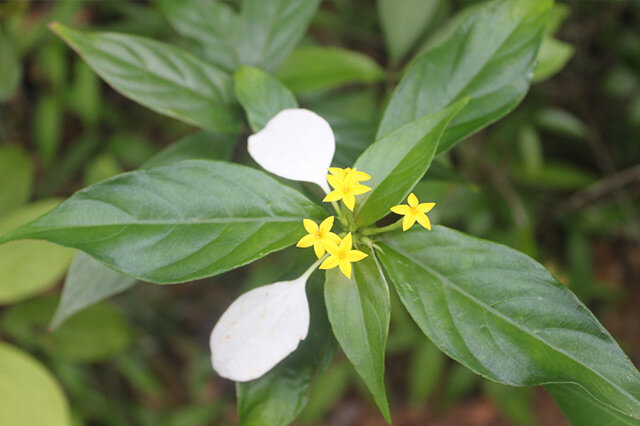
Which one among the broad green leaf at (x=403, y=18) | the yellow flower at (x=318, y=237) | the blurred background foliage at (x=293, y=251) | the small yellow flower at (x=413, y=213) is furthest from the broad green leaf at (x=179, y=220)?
the broad green leaf at (x=403, y=18)

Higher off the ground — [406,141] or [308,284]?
[406,141]

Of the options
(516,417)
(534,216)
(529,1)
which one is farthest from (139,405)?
(529,1)

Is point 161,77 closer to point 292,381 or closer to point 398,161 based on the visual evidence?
point 398,161

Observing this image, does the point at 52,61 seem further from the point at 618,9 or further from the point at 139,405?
the point at 618,9

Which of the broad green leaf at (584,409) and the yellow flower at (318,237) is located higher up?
the yellow flower at (318,237)

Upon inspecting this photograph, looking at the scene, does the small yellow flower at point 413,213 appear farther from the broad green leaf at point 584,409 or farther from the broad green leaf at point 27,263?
the broad green leaf at point 27,263

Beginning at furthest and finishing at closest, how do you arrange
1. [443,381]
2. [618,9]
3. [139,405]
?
[443,381]
[139,405]
[618,9]

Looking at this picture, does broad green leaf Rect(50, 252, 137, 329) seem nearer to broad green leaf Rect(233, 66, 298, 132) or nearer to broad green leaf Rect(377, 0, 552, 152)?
broad green leaf Rect(233, 66, 298, 132)
